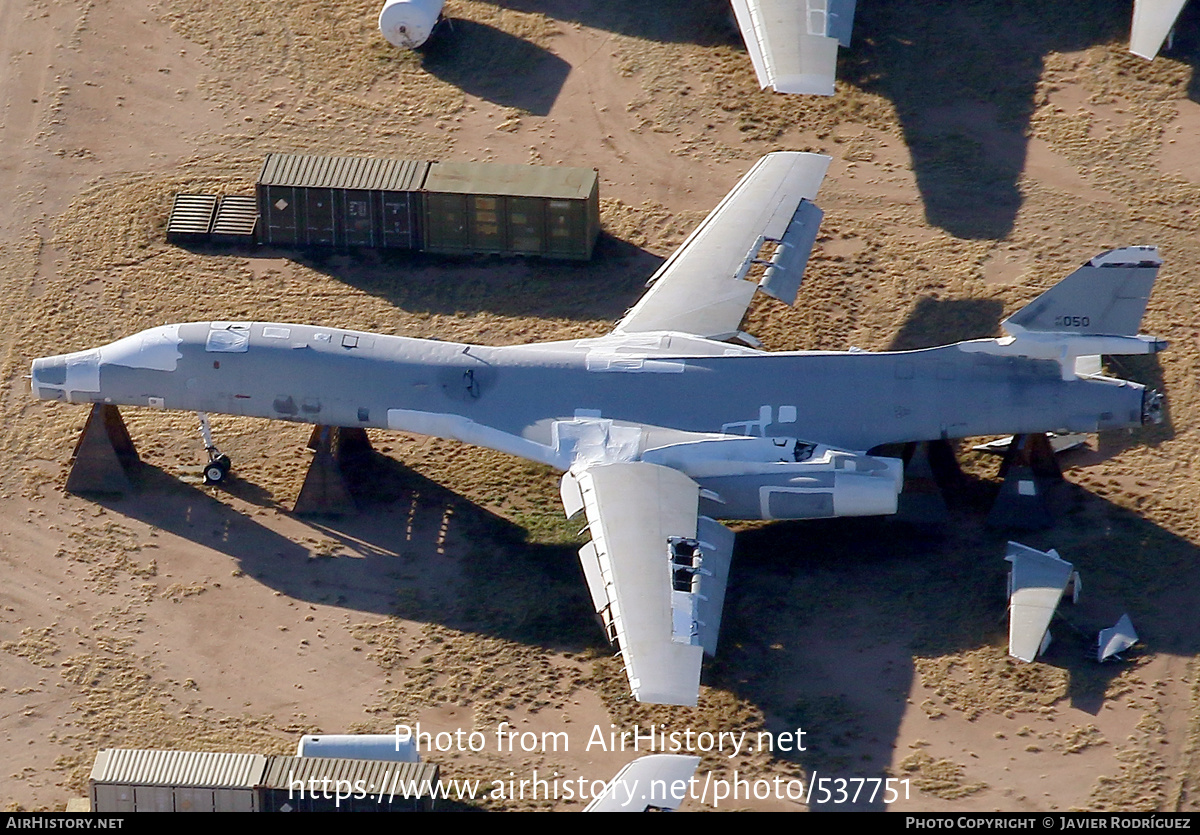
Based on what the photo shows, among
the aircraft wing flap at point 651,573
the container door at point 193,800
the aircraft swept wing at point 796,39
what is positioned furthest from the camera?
the aircraft swept wing at point 796,39

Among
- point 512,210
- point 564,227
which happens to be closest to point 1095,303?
point 564,227

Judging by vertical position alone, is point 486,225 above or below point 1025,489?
above

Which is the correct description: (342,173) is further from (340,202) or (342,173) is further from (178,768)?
(178,768)

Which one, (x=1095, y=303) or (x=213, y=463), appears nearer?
(x=1095, y=303)

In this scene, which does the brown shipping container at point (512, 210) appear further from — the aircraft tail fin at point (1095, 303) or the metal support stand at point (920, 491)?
the aircraft tail fin at point (1095, 303)

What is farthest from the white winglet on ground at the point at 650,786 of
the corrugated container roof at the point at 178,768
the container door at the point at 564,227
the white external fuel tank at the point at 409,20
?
the white external fuel tank at the point at 409,20

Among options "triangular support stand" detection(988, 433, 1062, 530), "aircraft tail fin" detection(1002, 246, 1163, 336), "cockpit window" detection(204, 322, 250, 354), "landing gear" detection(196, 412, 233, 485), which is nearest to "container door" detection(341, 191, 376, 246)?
"landing gear" detection(196, 412, 233, 485)
